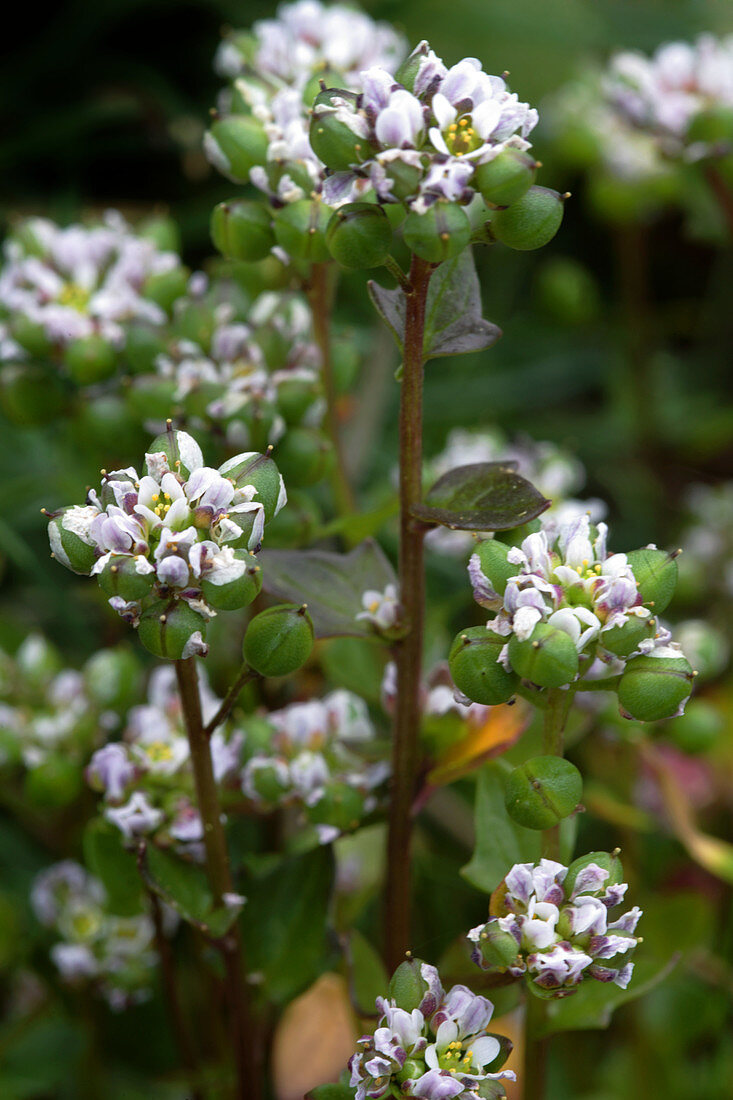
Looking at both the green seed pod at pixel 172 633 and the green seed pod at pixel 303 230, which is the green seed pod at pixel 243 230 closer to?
the green seed pod at pixel 303 230

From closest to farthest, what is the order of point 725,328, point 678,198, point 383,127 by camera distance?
point 383,127, point 678,198, point 725,328

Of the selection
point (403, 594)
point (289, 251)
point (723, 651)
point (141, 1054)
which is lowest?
point (141, 1054)

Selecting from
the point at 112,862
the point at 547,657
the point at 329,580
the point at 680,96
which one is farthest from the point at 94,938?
the point at 680,96

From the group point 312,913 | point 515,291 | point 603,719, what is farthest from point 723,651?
point 515,291

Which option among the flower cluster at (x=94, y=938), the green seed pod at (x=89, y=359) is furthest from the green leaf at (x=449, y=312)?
the flower cluster at (x=94, y=938)

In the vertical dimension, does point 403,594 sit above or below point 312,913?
above

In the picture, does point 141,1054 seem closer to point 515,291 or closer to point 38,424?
point 38,424

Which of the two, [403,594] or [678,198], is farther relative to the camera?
[678,198]
